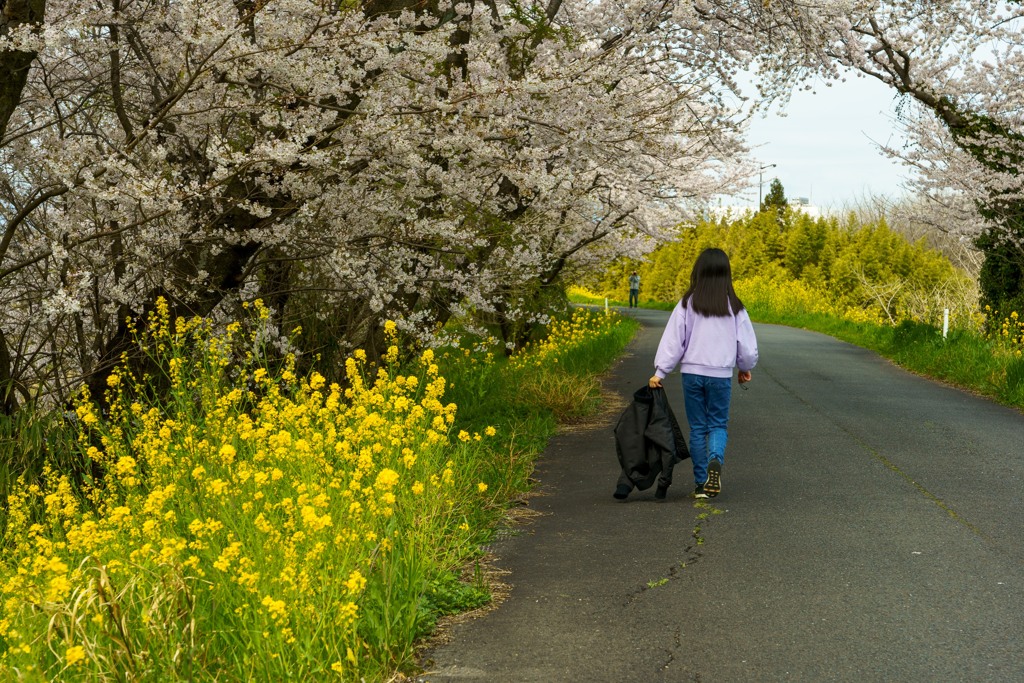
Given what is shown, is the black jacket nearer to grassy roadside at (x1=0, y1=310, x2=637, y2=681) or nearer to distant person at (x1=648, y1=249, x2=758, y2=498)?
distant person at (x1=648, y1=249, x2=758, y2=498)

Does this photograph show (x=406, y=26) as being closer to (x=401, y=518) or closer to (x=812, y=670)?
(x=401, y=518)

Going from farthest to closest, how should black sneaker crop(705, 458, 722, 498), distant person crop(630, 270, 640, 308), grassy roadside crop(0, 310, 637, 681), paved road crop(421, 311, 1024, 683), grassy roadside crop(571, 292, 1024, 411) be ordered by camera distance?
1. distant person crop(630, 270, 640, 308)
2. grassy roadside crop(571, 292, 1024, 411)
3. black sneaker crop(705, 458, 722, 498)
4. paved road crop(421, 311, 1024, 683)
5. grassy roadside crop(0, 310, 637, 681)

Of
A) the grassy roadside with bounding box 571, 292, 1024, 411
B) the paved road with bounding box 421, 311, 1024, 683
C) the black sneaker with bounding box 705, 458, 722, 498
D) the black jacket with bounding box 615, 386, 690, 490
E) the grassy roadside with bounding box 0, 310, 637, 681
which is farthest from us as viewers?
the grassy roadside with bounding box 571, 292, 1024, 411

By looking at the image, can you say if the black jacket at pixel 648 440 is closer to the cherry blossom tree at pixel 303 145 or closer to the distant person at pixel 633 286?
the cherry blossom tree at pixel 303 145

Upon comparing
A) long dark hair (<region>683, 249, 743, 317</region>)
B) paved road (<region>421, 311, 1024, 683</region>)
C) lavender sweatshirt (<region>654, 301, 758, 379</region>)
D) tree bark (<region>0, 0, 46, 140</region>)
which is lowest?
paved road (<region>421, 311, 1024, 683</region>)

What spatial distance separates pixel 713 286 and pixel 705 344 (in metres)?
0.42

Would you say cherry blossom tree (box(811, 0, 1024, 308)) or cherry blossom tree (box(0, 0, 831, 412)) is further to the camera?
cherry blossom tree (box(811, 0, 1024, 308))

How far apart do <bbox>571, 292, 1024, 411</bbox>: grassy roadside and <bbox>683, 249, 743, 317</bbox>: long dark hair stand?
22.0 ft

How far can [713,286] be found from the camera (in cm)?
743

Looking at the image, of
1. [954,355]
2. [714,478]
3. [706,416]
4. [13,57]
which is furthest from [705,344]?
[954,355]

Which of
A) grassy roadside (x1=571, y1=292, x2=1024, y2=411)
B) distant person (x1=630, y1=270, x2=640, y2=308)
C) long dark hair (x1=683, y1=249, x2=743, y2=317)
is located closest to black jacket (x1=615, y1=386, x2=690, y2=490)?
long dark hair (x1=683, y1=249, x2=743, y2=317)

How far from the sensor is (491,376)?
12766 millimetres

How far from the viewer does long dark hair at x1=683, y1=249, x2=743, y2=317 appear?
7410 mm

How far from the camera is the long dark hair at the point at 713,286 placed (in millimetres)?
7410
